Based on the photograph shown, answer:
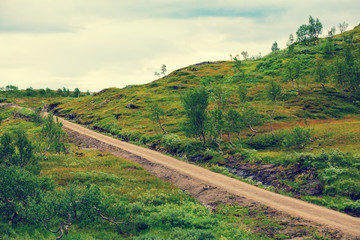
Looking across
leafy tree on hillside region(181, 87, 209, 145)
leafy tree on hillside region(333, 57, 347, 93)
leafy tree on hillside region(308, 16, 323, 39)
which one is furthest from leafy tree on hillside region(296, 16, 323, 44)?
leafy tree on hillside region(181, 87, 209, 145)

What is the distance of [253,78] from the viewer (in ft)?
380

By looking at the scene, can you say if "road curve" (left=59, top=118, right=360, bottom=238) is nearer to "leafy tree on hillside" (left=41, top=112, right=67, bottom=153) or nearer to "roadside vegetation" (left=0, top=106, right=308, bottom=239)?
"roadside vegetation" (left=0, top=106, right=308, bottom=239)

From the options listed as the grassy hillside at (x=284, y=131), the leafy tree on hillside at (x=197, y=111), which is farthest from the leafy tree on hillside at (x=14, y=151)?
the leafy tree on hillside at (x=197, y=111)

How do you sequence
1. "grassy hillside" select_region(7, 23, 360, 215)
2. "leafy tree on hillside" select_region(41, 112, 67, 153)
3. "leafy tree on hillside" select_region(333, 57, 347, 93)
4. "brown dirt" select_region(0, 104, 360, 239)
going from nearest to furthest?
"brown dirt" select_region(0, 104, 360, 239) < "grassy hillside" select_region(7, 23, 360, 215) < "leafy tree on hillside" select_region(41, 112, 67, 153) < "leafy tree on hillside" select_region(333, 57, 347, 93)

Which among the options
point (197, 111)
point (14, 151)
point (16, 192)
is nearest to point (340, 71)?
point (197, 111)

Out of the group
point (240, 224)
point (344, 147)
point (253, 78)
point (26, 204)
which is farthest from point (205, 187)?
point (253, 78)

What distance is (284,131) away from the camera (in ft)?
176

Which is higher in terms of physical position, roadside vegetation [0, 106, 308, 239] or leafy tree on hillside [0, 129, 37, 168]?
leafy tree on hillside [0, 129, 37, 168]

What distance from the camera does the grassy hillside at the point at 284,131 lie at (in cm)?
3192

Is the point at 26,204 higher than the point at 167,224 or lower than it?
higher

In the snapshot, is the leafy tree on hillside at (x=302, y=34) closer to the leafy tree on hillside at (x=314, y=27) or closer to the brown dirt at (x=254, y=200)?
the leafy tree on hillside at (x=314, y=27)

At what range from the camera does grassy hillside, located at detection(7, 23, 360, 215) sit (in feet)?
105

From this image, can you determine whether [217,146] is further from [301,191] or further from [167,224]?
[167,224]

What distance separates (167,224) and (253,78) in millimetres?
103590
